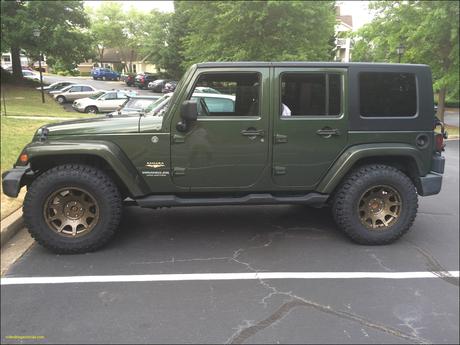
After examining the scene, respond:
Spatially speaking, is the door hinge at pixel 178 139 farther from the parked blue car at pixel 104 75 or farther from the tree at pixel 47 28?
the parked blue car at pixel 104 75

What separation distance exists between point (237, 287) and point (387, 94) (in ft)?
7.95

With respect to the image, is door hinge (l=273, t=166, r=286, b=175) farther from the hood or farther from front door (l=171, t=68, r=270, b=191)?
the hood

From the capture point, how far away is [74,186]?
4.15 metres

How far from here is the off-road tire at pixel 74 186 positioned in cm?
412

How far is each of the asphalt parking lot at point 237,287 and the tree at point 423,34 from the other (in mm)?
14939

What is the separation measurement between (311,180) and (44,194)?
2.55 meters

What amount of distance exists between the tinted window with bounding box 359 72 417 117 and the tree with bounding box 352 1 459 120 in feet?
47.7

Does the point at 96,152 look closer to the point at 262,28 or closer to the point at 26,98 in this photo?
the point at 262,28

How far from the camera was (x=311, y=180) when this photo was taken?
4484 millimetres

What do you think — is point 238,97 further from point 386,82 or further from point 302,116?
point 386,82

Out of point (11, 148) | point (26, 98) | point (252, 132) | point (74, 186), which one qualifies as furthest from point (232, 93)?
point (26, 98)

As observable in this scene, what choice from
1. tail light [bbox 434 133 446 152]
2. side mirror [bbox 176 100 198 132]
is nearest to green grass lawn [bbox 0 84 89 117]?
side mirror [bbox 176 100 198 132]

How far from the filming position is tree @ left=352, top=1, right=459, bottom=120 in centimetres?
1731

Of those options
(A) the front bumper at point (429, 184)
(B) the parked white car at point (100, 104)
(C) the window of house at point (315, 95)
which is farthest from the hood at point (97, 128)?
(B) the parked white car at point (100, 104)
